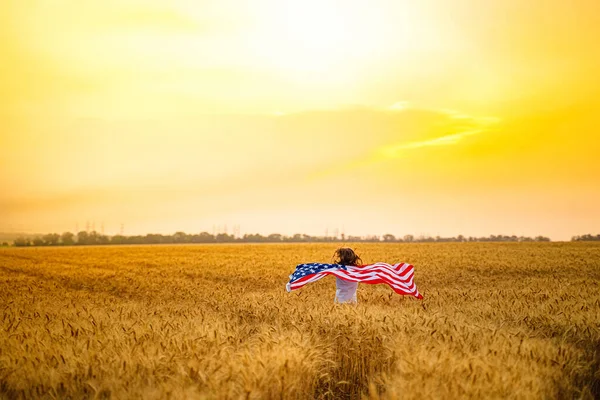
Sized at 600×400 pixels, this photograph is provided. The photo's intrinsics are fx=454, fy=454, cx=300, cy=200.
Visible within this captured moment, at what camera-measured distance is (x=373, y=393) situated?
4125 mm

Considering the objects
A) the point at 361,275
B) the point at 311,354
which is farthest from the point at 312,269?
the point at 311,354

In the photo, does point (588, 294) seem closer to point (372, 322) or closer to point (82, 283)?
point (372, 322)

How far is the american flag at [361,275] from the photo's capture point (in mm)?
10227

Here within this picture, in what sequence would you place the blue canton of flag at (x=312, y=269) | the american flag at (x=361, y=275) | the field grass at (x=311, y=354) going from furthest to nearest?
1. the blue canton of flag at (x=312, y=269)
2. the american flag at (x=361, y=275)
3. the field grass at (x=311, y=354)

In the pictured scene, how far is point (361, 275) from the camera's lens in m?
10.2

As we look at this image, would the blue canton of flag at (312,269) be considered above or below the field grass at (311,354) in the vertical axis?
above

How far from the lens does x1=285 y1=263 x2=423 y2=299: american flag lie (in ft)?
33.6

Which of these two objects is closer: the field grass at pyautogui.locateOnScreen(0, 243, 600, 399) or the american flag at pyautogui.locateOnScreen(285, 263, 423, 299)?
the field grass at pyautogui.locateOnScreen(0, 243, 600, 399)

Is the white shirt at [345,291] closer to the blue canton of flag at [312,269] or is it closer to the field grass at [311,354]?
the blue canton of flag at [312,269]

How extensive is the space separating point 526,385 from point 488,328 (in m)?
2.36

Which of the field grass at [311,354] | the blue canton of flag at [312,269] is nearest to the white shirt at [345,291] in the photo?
the blue canton of flag at [312,269]

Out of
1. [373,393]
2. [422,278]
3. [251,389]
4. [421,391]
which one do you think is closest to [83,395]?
[251,389]

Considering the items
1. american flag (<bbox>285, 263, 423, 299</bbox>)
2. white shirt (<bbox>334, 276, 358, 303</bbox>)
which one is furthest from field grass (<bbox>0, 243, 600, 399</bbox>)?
white shirt (<bbox>334, 276, 358, 303</bbox>)

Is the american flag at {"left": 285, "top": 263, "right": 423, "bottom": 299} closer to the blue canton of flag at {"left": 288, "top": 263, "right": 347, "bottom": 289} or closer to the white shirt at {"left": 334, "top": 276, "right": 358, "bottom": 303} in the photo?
the blue canton of flag at {"left": 288, "top": 263, "right": 347, "bottom": 289}
